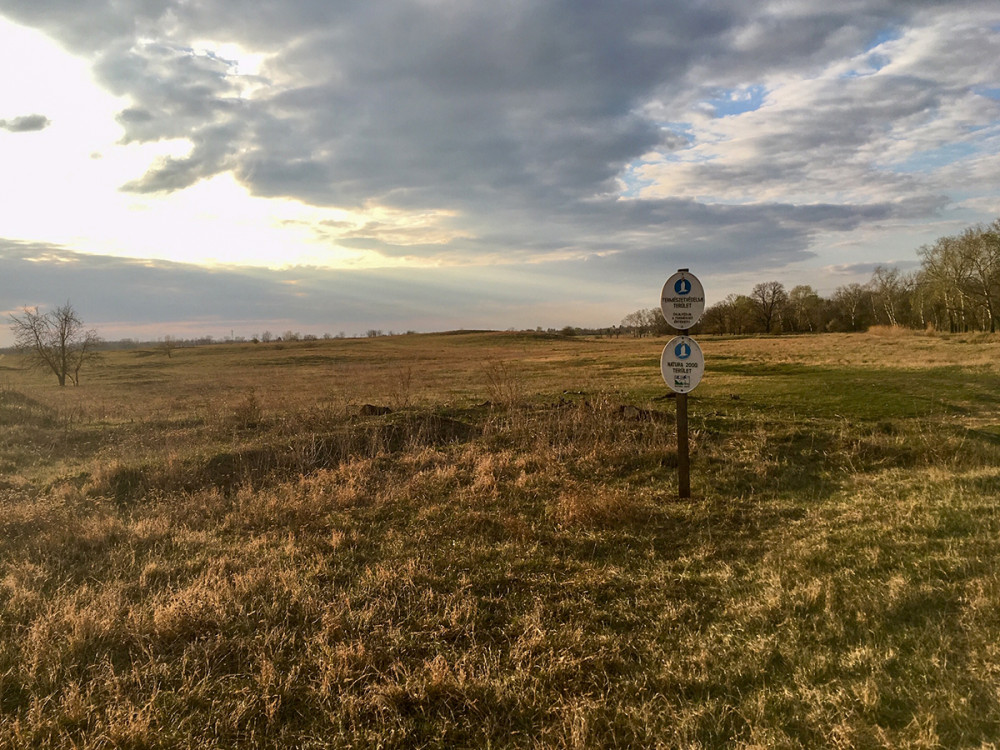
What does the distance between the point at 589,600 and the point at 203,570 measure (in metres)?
4.43

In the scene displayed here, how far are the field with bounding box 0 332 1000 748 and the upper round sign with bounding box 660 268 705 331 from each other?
2.80 metres

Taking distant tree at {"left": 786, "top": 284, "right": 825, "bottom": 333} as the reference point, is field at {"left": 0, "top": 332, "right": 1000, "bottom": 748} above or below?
below

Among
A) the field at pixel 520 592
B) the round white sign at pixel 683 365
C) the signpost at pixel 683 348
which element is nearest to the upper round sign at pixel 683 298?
the signpost at pixel 683 348

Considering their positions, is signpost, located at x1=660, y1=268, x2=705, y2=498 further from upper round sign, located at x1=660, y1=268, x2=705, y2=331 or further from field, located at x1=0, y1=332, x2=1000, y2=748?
field, located at x1=0, y1=332, x2=1000, y2=748

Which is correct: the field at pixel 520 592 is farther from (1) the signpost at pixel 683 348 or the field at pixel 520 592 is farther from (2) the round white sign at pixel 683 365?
(2) the round white sign at pixel 683 365

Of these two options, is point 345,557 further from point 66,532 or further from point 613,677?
point 66,532

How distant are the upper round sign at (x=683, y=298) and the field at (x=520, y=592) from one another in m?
2.80

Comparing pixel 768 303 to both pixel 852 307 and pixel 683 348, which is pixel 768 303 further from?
pixel 683 348

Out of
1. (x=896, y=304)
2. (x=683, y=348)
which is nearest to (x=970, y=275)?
(x=896, y=304)

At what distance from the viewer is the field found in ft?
11.1

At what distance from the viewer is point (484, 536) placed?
6.90 metres

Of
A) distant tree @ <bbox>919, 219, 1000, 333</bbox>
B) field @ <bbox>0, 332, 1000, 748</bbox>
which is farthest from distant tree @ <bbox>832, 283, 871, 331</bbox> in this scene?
field @ <bbox>0, 332, 1000, 748</bbox>

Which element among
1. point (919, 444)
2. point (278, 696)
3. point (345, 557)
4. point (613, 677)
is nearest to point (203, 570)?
point (345, 557)

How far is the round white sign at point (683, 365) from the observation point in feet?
26.0
